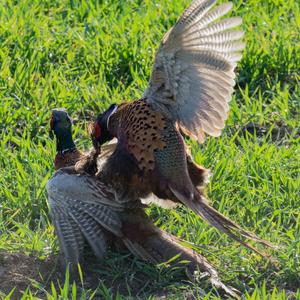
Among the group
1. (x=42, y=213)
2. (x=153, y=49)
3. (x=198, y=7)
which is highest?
(x=198, y=7)

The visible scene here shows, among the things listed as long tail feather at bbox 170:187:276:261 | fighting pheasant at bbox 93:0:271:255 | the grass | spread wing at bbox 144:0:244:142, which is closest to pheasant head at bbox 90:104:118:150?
fighting pheasant at bbox 93:0:271:255

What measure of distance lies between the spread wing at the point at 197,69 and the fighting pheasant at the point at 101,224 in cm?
53

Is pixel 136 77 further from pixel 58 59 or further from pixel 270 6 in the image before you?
pixel 270 6

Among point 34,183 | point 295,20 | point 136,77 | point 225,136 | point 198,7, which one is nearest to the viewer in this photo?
point 198,7

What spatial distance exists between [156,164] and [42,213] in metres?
0.71

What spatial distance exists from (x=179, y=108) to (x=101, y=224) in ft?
2.39

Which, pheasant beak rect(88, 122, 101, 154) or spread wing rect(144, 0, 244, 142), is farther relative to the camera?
pheasant beak rect(88, 122, 101, 154)

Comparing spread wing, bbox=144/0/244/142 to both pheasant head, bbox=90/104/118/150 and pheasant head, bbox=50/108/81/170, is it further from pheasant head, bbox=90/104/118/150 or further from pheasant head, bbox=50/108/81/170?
pheasant head, bbox=50/108/81/170

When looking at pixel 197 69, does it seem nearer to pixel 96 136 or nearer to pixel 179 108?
pixel 179 108

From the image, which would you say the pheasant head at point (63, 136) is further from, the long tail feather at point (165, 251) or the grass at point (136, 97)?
the long tail feather at point (165, 251)

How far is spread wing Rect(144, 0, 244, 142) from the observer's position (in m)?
5.50

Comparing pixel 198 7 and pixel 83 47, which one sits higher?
pixel 198 7

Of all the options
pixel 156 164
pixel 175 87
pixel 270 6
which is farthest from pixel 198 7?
pixel 270 6

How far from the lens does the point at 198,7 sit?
5.49 metres
